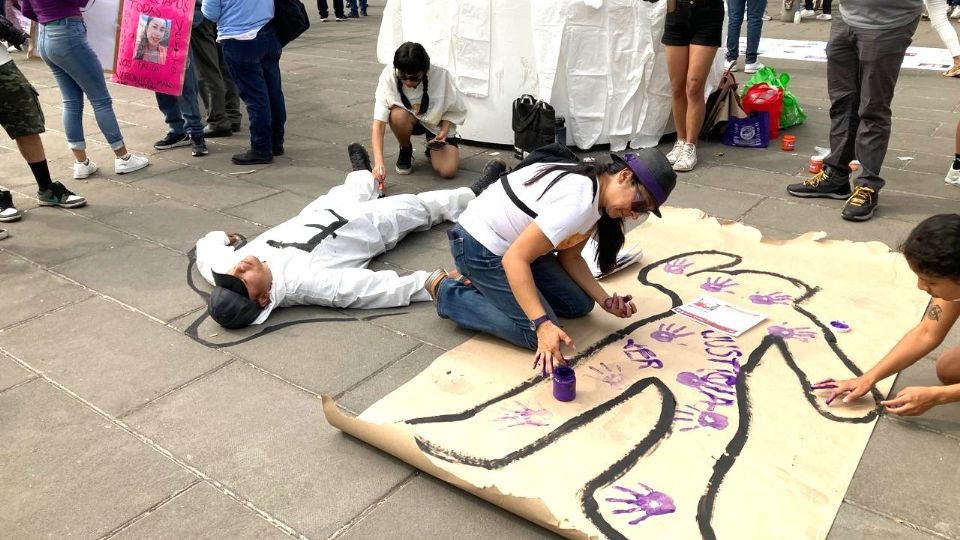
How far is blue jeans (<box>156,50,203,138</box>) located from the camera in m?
6.03

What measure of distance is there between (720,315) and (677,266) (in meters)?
0.58

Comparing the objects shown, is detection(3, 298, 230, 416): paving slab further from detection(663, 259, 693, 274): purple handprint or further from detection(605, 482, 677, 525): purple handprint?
detection(663, 259, 693, 274): purple handprint

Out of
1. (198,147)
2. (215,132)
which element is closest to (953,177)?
(198,147)

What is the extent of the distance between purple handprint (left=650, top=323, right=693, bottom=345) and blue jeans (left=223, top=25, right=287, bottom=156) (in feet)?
12.2

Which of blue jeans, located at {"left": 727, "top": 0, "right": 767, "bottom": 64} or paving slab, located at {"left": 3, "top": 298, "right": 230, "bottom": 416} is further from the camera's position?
blue jeans, located at {"left": 727, "top": 0, "right": 767, "bottom": 64}

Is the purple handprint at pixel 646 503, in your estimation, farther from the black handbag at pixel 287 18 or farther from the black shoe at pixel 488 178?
the black handbag at pixel 287 18

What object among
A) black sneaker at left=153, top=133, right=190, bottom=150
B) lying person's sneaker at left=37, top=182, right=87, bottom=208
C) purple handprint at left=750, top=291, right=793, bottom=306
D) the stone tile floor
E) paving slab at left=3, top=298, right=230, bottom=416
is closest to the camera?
the stone tile floor

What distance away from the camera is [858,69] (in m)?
4.21

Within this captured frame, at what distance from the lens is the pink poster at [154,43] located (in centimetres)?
553

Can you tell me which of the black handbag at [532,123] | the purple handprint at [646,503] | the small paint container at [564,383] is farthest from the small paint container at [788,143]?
the purple handprint at [646,503]

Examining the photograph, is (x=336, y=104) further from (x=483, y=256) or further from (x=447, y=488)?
(x=447, y=488)

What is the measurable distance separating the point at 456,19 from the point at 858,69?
286 centimetres

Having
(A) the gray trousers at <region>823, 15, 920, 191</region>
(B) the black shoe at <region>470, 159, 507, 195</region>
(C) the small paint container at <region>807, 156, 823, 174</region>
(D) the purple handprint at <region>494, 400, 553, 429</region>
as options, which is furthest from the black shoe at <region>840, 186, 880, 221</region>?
(D) the purple handprint at <region>494, 400, 553, 429</region>

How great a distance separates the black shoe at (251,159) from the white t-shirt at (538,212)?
3.16m
